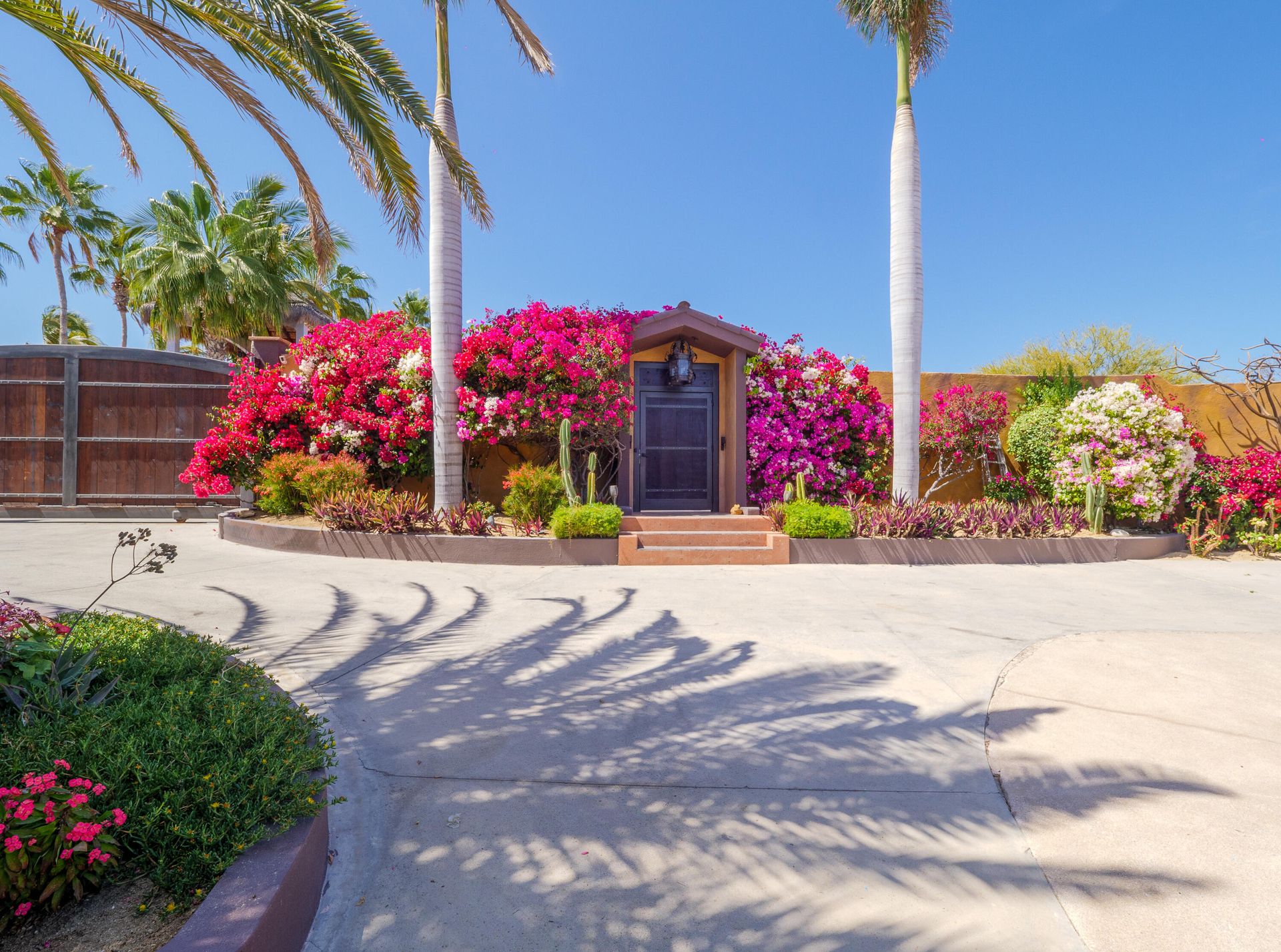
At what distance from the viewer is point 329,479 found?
8.59 meters

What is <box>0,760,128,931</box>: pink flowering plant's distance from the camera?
1505 mm

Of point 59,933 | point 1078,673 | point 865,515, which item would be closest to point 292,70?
point 59,933

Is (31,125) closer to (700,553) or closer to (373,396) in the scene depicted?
(373,396)

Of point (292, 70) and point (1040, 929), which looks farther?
point (292, 70)

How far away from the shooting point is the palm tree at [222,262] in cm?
1677

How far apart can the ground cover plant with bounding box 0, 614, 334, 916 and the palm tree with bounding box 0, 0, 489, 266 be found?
425 centimetres

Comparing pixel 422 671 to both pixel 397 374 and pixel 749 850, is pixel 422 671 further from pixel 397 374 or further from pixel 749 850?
pixel 397 374

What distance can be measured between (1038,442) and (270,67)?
1141 centimetres

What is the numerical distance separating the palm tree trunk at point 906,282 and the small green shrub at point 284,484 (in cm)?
860

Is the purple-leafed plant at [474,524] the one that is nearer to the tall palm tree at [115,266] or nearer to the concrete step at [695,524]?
the concrete step at [695,524]

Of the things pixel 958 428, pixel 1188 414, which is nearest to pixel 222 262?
pixel 958 428

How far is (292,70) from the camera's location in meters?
4.90

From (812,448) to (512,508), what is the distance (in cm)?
522

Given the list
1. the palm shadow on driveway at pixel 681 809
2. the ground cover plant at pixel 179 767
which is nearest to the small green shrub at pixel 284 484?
the palm shadow on driveway at pixel 681 809
